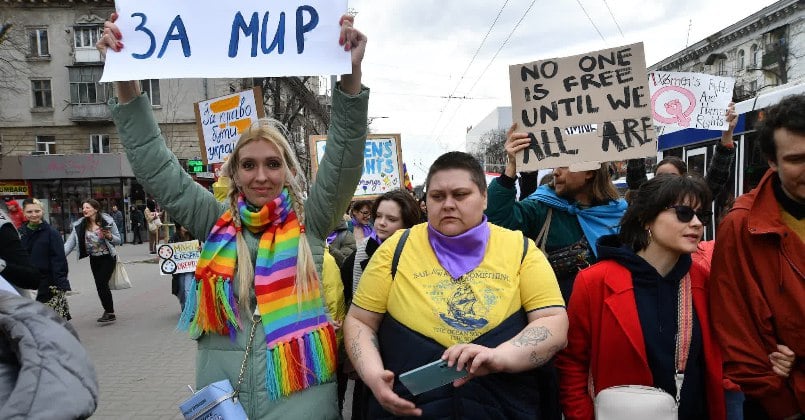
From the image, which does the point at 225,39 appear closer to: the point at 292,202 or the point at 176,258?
the point at 292,202

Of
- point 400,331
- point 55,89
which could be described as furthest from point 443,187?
point 55,89

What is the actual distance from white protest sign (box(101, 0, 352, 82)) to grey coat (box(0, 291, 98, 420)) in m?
1.23

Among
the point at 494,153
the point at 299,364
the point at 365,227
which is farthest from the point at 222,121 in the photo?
the point at 494,153

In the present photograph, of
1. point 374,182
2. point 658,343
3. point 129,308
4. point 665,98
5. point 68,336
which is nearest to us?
point 68,336

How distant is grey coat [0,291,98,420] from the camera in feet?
3.82

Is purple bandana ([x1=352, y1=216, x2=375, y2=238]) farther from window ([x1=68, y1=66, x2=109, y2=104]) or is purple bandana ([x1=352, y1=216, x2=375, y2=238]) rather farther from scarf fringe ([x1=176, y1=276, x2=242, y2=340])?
window ([x1=68, y1=66, x2=109, y2=104])

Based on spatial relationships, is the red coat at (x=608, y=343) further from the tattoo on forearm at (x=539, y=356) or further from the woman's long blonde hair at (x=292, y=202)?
the woman's long blonde hair at (x=292, y=202)

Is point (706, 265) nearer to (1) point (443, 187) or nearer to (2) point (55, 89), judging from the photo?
(1) point (443, 187)

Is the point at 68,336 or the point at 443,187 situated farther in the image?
the point at 443,187

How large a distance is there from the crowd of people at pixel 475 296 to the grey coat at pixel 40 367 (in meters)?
0.87

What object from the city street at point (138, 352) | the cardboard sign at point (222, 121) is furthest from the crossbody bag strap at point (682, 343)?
the cardboard sign at point (222, 121)

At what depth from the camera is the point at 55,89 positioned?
3428 centimetres

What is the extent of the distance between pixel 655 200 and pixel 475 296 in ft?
3.18

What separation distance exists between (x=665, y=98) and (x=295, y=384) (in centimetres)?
576
